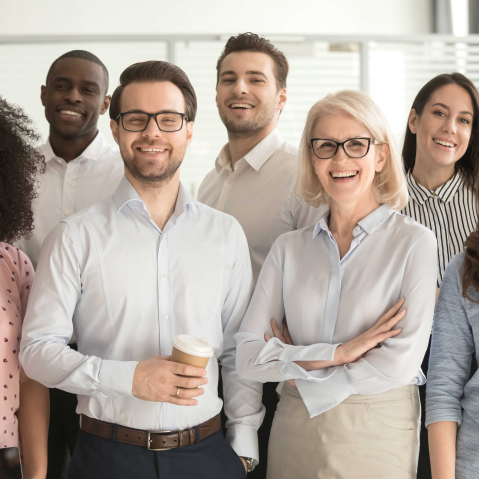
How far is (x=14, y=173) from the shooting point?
1.82 meters

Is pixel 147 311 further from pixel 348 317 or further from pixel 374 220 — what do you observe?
pixel 374 220

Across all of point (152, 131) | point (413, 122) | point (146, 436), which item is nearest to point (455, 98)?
point (413, 122)

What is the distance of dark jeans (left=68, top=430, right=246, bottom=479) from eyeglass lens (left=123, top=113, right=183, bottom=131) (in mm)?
Result: 950

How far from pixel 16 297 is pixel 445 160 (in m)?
1.78

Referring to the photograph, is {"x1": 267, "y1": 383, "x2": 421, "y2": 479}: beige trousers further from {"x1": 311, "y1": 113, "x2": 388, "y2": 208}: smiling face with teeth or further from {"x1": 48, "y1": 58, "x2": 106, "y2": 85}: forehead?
{"x1": 48, "y1": 58, "x2": 106, "y2": 85}: forehead

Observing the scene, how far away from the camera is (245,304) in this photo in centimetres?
189

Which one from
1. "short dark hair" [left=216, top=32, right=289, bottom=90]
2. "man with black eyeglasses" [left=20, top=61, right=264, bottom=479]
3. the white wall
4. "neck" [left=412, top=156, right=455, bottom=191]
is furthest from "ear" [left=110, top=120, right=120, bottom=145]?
the white wall

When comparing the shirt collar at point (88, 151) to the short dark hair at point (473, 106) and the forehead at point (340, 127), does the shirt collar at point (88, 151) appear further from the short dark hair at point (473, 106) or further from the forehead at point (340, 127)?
the short dark hair at point (473, 106)

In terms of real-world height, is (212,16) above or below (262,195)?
above

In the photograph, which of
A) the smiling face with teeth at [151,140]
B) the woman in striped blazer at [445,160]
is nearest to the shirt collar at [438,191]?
the woman in striped blazer at [445,160]

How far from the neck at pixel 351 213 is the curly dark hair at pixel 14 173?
1.02 metres

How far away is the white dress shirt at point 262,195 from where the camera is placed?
245cm

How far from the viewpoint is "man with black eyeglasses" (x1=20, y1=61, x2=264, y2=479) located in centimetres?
159

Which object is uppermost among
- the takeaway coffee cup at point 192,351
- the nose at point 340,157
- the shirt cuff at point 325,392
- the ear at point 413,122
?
the ear at point 413,122
